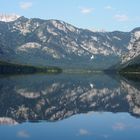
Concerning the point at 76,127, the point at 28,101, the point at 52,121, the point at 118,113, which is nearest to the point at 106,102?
the point at 28,101

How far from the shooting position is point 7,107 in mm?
92688

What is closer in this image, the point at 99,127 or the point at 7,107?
the point at 99,127

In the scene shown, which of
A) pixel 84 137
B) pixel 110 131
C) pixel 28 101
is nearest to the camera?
pixel 84 137

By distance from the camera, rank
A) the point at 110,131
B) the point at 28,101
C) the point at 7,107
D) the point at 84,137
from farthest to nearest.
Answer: the point at 28,101 → the point at 7,107 → the point at 110,131 → the point at 84,137

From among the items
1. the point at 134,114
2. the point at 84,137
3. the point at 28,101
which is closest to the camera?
the point at 84,137

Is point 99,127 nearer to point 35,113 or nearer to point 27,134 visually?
point 27,134

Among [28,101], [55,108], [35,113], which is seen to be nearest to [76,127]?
[35,113]

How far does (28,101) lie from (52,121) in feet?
136

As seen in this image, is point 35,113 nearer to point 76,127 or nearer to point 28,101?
point 76,127

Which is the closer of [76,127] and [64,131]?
[64,131]

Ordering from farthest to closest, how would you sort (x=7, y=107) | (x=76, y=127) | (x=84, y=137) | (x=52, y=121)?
(x=7, y=107) < (x=52, y=121) < (x=76, y=127) < (x=84, y=137)

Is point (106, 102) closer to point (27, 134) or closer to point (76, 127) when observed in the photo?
point (76, 127)

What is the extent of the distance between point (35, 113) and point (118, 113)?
16.2 metres

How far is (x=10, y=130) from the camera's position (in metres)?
59.6
